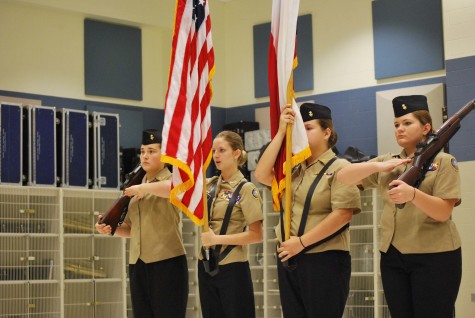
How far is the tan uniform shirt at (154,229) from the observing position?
566cm

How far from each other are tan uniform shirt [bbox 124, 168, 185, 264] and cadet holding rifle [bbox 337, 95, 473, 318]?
5.61 feet

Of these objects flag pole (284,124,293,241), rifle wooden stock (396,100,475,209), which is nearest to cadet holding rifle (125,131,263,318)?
flag pole (284,124,293,241)

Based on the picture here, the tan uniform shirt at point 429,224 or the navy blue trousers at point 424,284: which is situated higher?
the tan uniform shirt at point 429,224

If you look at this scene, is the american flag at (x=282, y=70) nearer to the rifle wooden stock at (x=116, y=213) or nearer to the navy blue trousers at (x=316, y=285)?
the navy blue trousers at (x=316, y=285)

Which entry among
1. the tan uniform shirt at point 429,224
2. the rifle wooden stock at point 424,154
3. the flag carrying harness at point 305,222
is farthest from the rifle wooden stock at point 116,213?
the rifle wooden stock at point 424,154

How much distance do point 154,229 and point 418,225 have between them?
2.10 metres

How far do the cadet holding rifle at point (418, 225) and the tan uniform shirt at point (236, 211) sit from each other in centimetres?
99

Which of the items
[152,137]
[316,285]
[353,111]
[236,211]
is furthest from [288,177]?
[353,111]

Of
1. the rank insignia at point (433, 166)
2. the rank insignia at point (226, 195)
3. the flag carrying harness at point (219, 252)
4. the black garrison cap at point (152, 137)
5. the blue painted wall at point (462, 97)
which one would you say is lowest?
the flag carrying harness at point (219, 252)

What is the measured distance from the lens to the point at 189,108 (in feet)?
17.7

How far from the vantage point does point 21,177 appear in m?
9.17

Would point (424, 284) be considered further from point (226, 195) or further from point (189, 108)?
point (189, 108)

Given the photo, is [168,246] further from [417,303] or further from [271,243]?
[271,243]

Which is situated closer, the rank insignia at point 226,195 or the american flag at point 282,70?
the american flag at point 282,70
